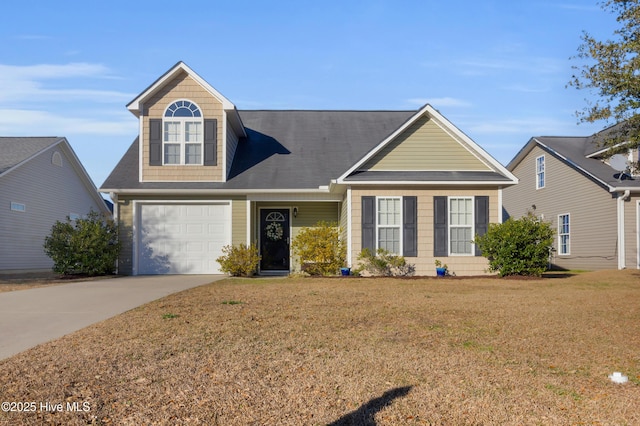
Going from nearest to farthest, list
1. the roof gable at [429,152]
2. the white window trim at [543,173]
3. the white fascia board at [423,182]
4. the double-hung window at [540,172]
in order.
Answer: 1. the white fascia board at [423,182]
2. the roof gable at [429,152]
3. the white window trim at [543,173]
4. the double-hung window at [540,172]

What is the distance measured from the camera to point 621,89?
1338 centimetres

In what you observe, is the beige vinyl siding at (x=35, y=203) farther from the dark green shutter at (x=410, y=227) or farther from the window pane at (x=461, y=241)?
the window pane at (x=461, y=241)

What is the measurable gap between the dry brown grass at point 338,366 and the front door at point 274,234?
924 cm

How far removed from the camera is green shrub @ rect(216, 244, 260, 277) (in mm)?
17359

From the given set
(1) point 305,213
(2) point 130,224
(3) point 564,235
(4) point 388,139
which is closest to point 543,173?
(3) point 564,235

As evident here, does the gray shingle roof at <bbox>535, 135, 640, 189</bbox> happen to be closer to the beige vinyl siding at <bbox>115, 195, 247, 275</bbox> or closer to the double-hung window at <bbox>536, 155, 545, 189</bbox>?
the double-hung window at <bbox>536, 155, 545, 189</bbox>

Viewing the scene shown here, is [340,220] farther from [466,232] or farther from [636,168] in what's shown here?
[636,168]

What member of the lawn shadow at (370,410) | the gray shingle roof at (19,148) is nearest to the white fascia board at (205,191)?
the gray shingle roof at (19,148)

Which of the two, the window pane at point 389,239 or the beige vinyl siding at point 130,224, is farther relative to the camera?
the beige vinyl siding at point 130,224

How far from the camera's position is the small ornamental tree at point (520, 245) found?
52.4 feet

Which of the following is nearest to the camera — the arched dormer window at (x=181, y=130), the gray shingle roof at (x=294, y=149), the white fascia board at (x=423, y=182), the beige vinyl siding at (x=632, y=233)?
the white fascia board at (x=423, y=182)

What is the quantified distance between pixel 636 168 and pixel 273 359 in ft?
45.6

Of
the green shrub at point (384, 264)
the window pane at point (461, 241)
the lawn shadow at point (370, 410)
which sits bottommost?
the lawn shadow at point (370, 410)

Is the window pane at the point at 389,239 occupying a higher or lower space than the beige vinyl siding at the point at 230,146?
lower
